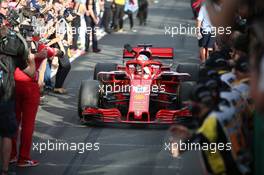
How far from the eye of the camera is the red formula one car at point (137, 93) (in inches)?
484

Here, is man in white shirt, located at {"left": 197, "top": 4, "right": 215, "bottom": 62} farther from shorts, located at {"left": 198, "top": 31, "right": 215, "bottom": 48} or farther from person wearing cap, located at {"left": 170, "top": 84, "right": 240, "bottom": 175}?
person wearing cap, located at {"left": 170, "top": 84, "right": 240, "bottom": 175}

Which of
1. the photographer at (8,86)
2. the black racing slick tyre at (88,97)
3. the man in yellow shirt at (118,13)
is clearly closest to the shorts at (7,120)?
the photographer at (8,86)

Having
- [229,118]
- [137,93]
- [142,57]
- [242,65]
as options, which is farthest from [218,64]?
[142,57]

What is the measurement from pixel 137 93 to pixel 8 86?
364 cm

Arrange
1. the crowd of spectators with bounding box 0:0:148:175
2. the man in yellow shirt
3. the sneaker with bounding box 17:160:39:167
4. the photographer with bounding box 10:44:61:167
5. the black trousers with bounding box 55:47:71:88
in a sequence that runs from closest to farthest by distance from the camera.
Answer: the crowd of spectators with bounding box 0:0:148:175
the photographer with bounding box 10:44:61:167
the sneaker with bounding box 17:160:39:167
the black trousers with bounding box 55:47:71:88
the man in yellow shirt

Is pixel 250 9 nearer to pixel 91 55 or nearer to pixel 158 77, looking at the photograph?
pixel 158 77

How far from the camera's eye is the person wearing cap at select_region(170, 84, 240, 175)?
6488mm

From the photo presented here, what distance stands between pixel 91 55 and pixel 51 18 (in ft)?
18.0

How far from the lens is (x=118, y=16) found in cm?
2653

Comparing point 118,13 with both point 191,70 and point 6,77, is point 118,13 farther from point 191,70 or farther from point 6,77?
point 6,77

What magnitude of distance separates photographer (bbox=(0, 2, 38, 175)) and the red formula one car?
2.85 meters

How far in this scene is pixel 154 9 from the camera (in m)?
35.5

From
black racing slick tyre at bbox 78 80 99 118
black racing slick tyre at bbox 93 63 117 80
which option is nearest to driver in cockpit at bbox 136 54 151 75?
black racing slick tyre at bbox 78 80 99 118

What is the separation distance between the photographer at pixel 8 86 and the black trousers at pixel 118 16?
16583mm
